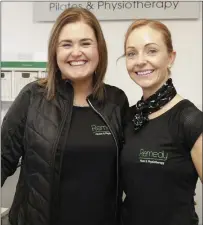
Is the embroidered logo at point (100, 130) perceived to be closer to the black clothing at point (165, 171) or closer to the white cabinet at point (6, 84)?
the black clothing at point (165, 171)

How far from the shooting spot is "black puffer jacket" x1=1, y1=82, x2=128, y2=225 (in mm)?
1028

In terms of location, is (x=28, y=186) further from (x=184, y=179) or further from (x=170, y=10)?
(x=170, y=10)

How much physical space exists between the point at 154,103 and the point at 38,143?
462 millimetres

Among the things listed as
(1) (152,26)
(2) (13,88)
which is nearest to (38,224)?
(1) (152,26)

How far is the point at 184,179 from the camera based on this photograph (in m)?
0.93

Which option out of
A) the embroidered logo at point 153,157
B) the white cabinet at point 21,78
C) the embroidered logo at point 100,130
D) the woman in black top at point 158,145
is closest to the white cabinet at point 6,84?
the white cabinet at point 21,78

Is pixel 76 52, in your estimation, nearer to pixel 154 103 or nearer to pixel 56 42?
pixel 56 42

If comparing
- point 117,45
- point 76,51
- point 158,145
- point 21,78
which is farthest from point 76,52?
point 21,78

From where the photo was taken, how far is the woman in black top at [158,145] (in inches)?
35.9

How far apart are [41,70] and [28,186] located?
0.91 metres

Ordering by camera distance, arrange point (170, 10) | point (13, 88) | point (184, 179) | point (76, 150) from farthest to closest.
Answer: point (13, 88), point (170, 10), point (76, 150), point (184, 179)

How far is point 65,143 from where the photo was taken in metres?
1.04

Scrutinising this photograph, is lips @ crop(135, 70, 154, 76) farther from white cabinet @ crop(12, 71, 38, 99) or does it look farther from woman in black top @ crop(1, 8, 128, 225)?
white cabinet @ crop(12, 71, 38, 99)

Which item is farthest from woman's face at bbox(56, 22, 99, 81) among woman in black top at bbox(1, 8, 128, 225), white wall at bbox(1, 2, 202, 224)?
white wall at bbox(1, 2, 202, 224)
